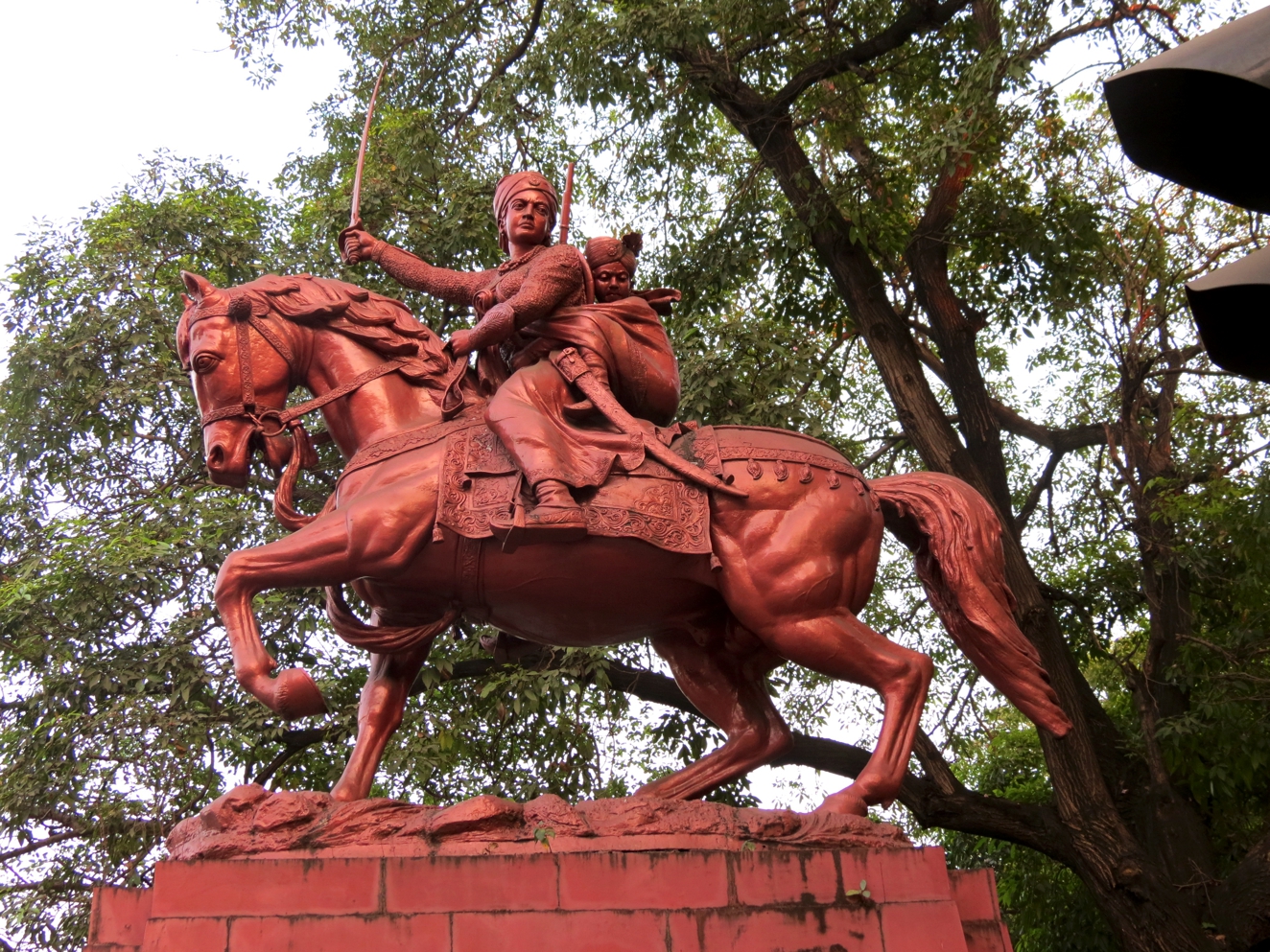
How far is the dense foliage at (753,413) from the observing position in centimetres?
895

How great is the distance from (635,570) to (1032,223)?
655 cm

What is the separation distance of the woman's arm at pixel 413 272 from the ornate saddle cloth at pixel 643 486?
0.88 metres

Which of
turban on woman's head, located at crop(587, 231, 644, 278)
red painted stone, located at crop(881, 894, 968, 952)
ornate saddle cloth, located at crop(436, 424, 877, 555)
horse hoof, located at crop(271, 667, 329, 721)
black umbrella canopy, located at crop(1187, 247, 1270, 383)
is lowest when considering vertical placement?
red painted stone, located at crop(881, 894, 968, 952)

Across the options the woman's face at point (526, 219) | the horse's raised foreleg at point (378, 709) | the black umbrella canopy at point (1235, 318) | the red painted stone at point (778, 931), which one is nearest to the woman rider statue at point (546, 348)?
the woman's face at point (526, 219)

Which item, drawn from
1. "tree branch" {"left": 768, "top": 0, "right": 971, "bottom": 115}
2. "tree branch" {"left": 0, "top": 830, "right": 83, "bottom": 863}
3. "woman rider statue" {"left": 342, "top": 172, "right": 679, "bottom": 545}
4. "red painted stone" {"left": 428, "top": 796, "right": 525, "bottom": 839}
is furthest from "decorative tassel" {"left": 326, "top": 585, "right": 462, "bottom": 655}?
"tree branch" {"left": 768, "top": 0, "right": 971, "bottom": 115}

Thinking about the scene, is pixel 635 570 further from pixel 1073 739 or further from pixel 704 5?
pixel 704 5

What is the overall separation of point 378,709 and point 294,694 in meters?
0.69

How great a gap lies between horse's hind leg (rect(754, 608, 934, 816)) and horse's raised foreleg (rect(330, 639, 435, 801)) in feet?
4.71

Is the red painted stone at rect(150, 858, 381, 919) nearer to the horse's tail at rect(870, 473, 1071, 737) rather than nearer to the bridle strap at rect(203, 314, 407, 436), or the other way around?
the bridle strap at rect(203, 314, 407, 436)

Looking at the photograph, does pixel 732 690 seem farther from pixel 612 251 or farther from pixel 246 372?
pixel 246 372

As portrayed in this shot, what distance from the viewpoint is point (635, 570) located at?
198 inches

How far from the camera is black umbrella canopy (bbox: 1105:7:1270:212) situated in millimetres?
2279

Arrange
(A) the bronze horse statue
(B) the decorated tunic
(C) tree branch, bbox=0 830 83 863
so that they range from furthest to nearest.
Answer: (C) tree branch, bbox=0 830 83 863 < (B) the decorated tunic < (A) the bronze horse statue

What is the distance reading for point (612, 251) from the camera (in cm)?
591
